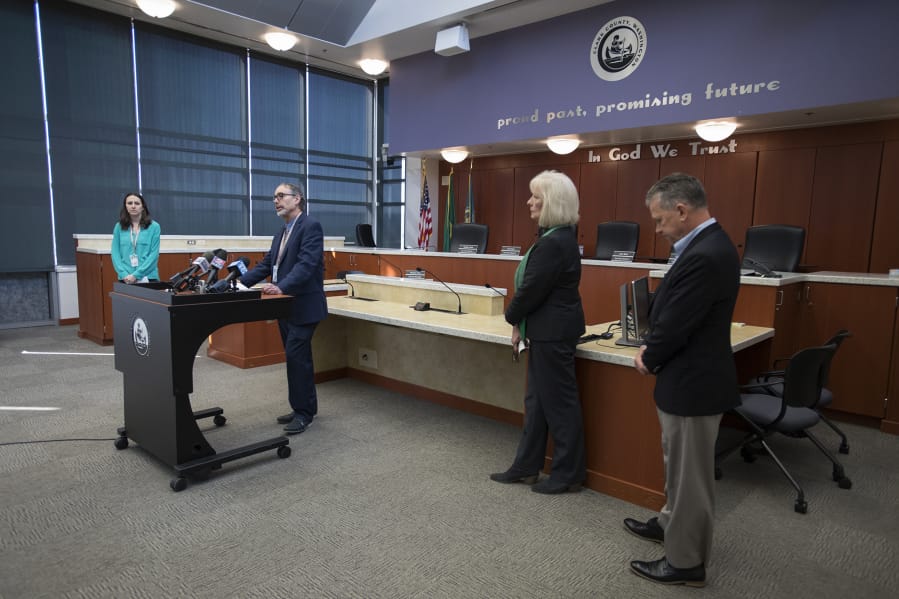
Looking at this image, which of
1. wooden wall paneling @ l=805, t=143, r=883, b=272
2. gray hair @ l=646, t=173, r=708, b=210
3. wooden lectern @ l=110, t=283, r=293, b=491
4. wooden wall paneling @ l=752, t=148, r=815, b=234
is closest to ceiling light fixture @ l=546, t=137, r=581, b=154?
wooden wall paneling @ l=752, t=148, r=815, b=234

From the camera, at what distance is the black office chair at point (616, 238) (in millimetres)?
6855

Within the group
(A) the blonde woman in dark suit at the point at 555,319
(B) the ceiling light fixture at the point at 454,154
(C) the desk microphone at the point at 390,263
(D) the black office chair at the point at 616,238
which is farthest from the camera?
(B) the ceiling light fixture at the point at 454,154

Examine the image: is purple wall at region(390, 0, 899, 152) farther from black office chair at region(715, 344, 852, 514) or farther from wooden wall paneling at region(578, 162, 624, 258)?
black office chair at region(715, 344, 852, 514)

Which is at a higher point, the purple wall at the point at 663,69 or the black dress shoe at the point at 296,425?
the purple wall at the point at 663,69

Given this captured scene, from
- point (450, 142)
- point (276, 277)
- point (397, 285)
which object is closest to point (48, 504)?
point (276, 277)

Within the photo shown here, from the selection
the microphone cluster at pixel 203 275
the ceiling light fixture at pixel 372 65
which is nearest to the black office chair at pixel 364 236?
the ceiling light fixture at pixel 372 65

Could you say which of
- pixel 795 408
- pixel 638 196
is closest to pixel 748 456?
pixel 795 408

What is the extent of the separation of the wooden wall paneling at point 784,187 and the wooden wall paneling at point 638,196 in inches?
50.7

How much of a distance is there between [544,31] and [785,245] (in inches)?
158

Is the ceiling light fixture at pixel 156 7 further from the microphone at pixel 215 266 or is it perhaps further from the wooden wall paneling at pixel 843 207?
the wooden wall paneling at pixel 843 207

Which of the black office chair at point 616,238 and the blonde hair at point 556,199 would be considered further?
the black office chair at point 616,238

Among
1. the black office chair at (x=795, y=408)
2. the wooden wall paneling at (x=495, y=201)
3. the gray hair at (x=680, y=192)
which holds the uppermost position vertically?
the wooden wall paneling at (x=495, y=201)

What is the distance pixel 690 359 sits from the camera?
1996mm

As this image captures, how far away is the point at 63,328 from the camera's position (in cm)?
732
